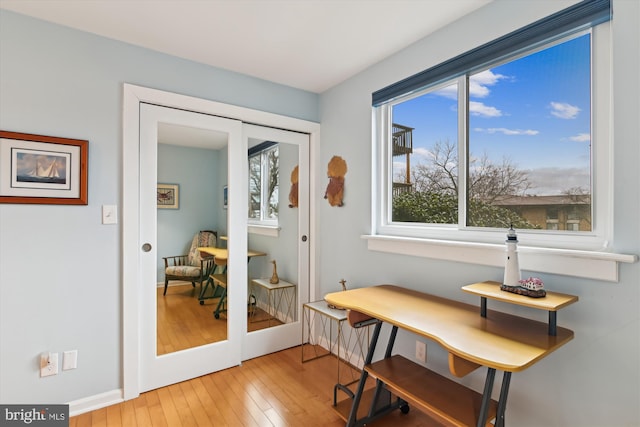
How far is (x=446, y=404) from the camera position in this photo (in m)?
1.47

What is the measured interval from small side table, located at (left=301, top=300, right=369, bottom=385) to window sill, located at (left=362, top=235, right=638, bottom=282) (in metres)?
0.71

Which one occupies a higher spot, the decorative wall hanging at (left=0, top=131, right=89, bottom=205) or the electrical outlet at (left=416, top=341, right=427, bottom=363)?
the decorative wall hanging at (left=0, top=131, right=89, bottom=205)

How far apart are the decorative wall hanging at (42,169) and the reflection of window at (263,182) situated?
1.15m

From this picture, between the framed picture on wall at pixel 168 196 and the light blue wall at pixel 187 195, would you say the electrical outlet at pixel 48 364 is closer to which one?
the light blue wall at pixel 187 195

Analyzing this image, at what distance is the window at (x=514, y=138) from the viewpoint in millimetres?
1397

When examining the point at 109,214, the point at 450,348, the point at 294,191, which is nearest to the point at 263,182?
the point at 294,191

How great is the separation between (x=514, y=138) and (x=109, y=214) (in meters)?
2.49

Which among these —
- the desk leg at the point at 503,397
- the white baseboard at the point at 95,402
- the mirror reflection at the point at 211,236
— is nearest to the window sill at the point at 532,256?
the desk leg at the point at 503,397

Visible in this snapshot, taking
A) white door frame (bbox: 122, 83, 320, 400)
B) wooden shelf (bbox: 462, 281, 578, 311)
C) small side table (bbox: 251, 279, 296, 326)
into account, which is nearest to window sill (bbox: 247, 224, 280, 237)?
small side table (bbox: 251, 279, 296, 326)

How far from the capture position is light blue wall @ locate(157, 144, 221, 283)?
228cm

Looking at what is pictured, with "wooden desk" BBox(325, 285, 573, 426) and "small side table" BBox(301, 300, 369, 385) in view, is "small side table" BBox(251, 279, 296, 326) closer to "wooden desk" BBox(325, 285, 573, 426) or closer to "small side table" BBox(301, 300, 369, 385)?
"small side table" BBox(301, 300, 369, 385)

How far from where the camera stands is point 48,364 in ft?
6.10

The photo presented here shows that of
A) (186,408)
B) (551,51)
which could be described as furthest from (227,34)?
(186,408)

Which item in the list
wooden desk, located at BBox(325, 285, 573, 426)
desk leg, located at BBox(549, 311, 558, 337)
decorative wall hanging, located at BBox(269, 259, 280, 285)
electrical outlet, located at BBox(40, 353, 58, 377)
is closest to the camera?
wooden desk, located at BBox(325, 285, 573, 426)
